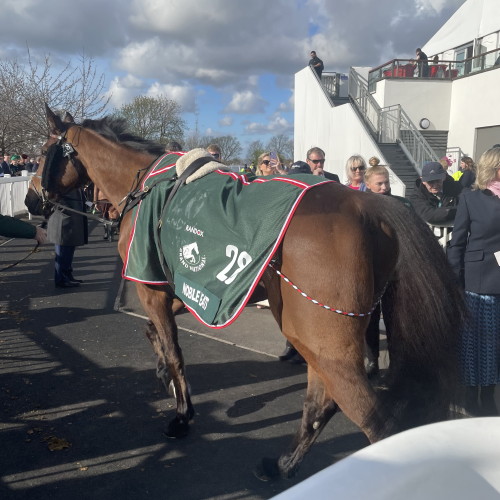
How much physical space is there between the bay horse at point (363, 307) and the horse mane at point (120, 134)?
196cm

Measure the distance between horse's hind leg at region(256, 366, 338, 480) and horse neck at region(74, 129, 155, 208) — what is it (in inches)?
84.6

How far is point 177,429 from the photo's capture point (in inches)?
133

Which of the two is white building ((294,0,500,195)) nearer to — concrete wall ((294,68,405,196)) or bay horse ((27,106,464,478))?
concrete wall ((294,68,405,196))

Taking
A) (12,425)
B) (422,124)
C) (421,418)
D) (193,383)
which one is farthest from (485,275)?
(422,124)

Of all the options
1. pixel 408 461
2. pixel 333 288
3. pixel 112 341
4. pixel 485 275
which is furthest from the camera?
pixel 112 341

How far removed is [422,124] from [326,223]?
18.3m

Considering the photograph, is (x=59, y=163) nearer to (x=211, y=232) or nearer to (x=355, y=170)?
(x=211, y=232)

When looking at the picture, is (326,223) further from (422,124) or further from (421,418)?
(422,124)

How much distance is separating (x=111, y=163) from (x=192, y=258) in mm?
1665

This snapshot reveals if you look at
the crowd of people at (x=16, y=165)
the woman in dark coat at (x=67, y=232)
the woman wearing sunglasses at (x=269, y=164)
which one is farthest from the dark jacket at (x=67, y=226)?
the crowd of people at (x=16, y=165)

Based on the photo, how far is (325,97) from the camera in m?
20.1

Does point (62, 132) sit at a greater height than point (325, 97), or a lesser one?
lesser

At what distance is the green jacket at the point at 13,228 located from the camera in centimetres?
381

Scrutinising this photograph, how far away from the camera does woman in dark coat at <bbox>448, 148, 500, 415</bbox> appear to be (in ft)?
11.3
